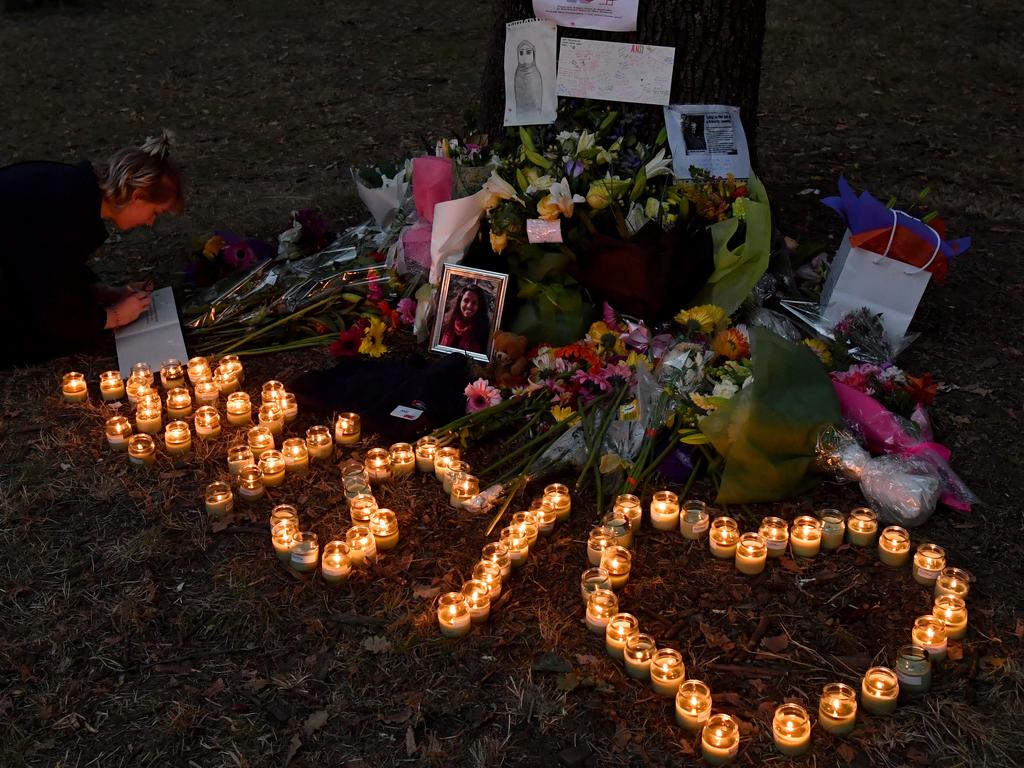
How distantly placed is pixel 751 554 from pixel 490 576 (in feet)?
3.05

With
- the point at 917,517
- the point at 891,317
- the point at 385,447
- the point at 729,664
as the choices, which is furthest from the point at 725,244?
the point at 729,664

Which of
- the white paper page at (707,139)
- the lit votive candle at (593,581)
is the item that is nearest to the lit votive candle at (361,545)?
the lit votive candle at (593,581)

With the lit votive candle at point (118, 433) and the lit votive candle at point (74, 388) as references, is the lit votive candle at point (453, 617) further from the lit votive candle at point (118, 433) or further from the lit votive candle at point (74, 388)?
the lit votive candle at point (74, 388)

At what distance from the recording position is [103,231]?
4.48 meters

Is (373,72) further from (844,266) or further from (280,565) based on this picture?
(280,565)

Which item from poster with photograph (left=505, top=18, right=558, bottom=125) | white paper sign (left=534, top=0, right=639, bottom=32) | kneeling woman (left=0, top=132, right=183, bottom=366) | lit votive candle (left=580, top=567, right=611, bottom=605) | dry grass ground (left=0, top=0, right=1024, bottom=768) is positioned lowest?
dry grass ground (left=0, top=0, right=1024, bottom=768)

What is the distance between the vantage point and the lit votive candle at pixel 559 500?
11.8 feet

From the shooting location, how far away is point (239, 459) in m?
3.85

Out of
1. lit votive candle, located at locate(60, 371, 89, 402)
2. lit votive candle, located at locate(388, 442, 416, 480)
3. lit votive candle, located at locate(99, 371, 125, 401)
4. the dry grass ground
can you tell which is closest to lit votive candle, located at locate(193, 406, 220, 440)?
the dry grass ground

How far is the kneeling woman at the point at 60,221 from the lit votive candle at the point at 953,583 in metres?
3.68

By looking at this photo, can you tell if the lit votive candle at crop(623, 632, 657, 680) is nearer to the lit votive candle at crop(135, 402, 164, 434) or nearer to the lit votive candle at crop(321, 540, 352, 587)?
the lit votive candle at crop(321, 540, 352, 587)

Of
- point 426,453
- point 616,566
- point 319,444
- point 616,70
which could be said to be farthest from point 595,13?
point 616,566

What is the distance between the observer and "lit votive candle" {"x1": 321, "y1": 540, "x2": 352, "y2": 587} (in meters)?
3.29

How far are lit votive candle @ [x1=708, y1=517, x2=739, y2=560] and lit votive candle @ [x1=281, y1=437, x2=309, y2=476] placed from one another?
1.68 meters
